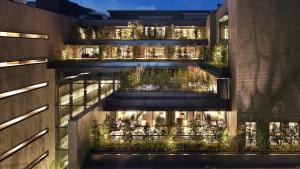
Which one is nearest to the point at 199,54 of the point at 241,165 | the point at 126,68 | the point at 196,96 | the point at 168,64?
the point at 168,64

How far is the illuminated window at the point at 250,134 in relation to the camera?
19.3 meters

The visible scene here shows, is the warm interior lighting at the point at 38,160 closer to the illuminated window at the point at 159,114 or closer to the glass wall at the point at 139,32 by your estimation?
the illuminated window at the point at 159,114

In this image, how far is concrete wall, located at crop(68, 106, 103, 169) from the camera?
1609 centimetres

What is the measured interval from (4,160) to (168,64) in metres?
16.3

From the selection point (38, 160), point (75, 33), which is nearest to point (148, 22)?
point (75, 33)

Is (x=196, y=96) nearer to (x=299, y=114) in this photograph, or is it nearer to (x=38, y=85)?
(x=299, y=114)

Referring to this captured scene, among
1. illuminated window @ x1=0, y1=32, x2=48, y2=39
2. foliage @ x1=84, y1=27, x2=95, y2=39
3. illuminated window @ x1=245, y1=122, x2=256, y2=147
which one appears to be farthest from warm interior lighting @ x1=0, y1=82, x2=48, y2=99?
illuminated window @ x1=245, y1=122, x2=256, y2=147

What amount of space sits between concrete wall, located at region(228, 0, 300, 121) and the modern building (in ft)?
0.16

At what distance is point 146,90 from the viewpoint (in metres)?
24.8

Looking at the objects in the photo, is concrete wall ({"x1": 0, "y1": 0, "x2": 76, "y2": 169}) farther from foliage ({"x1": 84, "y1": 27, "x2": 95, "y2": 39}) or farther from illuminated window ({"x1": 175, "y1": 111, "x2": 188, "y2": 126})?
illuminated window ({"x1": 175, "y1": 111, "x2": 188, "y2": 126})

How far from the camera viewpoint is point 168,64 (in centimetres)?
3381

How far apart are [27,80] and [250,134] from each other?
→ 47.0 feet

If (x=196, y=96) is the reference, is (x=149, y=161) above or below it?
below

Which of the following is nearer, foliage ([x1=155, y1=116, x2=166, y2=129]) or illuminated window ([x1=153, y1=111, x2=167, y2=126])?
foliage ([x1=155, y1=116, x2=166, y2=129])
